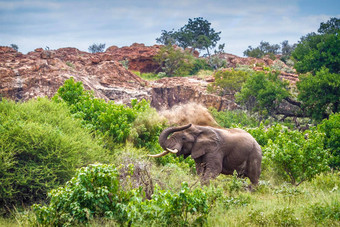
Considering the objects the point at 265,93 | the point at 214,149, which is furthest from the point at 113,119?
the point at 265,93

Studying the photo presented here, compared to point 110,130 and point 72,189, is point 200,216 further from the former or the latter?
point 110,130

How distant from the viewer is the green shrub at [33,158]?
813 centimetres

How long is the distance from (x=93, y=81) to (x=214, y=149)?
20332 mm

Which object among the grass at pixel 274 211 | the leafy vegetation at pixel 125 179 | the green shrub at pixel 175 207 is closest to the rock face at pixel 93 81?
the leafy vegetation at pixel 125 179

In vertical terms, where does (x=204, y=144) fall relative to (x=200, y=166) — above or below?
above

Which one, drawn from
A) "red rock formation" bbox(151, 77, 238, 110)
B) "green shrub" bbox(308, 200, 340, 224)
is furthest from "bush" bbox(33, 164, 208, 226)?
"red rock formation" bbox(151, 77, 238, 110)

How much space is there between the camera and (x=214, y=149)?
9336mm

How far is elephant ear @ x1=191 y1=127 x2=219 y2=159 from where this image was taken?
9.30 metres

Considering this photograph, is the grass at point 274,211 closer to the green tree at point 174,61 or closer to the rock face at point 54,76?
the rock face at point 54,76

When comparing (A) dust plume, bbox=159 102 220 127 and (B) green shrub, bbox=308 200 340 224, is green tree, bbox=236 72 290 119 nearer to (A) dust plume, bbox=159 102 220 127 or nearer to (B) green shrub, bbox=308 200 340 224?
(A) dust plume, bbox=159 102 220 127

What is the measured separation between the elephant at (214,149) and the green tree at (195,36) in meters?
57.2

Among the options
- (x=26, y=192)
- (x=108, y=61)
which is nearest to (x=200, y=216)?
(x=26, y=192)

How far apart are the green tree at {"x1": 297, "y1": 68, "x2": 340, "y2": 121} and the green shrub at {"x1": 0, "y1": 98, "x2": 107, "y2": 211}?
20.5 m

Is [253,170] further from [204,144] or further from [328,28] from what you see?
[328,28]
